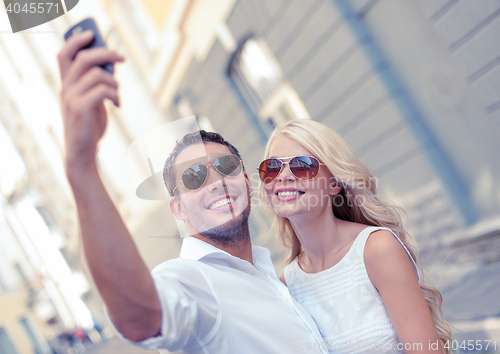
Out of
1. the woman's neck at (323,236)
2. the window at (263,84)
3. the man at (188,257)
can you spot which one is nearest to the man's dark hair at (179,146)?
the man at (188,257)

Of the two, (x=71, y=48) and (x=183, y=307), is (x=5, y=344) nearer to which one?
(x=183, y=307)

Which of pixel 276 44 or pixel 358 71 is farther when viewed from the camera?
pixel 276 44

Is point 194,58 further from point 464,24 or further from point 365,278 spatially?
point 365,278

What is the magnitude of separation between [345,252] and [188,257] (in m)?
0.70

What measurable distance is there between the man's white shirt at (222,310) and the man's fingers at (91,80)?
418 mm

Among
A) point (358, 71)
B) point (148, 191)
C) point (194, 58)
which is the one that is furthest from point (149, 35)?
point (148, 191)

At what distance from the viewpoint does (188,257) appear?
1.19 metres

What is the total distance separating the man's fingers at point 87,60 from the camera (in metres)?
0.53

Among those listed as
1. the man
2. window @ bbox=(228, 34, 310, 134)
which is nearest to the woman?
the man

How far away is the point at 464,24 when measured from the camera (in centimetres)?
319

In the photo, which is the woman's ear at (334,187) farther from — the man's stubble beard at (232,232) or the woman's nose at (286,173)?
the man's stubble beard at (232,232)

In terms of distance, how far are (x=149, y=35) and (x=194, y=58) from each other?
0.97 m

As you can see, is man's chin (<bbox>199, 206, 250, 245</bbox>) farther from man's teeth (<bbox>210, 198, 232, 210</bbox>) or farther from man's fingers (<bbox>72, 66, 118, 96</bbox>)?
man's fingers (<bbox>72, 66, 118, 96</bbox>)

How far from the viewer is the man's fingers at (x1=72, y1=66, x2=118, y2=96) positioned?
0.53 metres
